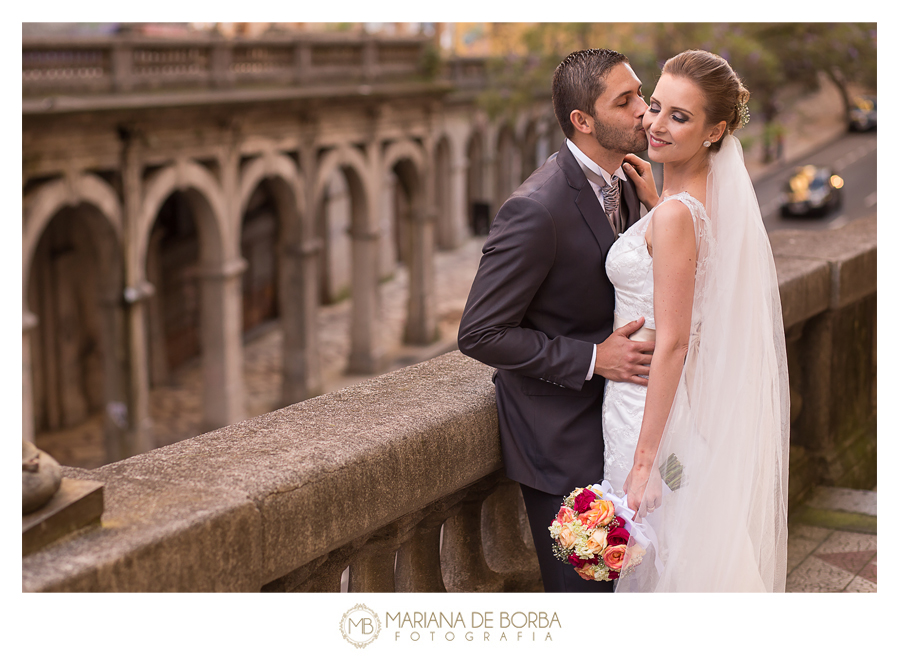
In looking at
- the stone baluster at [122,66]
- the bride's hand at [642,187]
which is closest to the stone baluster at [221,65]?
the stone baluster at [122,66]

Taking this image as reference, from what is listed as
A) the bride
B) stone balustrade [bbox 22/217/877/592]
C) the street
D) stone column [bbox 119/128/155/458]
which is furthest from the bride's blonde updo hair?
the street

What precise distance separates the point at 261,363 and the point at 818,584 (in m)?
20.6

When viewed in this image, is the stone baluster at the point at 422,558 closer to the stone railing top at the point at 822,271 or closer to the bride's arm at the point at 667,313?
the bride's arm at the point at 667,313

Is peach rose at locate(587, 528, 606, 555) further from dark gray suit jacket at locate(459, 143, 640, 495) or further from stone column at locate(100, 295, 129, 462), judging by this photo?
stone column at locate(100, 295, 129, 462)

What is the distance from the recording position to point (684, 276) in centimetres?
287

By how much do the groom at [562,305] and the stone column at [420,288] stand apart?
73.9 ft

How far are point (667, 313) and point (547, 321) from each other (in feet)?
1.23

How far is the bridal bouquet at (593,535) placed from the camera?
9.51 ft

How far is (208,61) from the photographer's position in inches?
731

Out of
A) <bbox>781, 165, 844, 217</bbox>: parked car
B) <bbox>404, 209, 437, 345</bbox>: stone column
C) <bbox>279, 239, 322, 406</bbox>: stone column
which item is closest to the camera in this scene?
<bbox>279, 239, 322, 406</bbox>: stone column

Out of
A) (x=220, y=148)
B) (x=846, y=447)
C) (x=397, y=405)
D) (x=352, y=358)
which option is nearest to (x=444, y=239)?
(x=352, y=358)

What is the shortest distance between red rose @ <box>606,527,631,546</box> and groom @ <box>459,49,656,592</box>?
24 cm

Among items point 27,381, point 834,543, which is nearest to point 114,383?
point 27,381
